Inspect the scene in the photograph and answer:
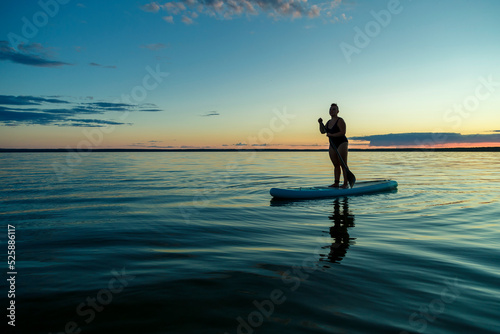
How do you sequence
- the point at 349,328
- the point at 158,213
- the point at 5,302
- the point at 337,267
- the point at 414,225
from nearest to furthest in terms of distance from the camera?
1. the point at 349,328
2. the point at 5,302
3. the point at 337,267
4. the point at 414,225
5. the point at 158,213

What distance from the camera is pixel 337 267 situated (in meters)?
4.06

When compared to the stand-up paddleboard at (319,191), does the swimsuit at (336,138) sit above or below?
above

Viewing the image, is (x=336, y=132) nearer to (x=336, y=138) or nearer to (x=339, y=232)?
(x=336, y=138)

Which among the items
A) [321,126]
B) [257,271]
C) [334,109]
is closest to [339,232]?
[257,271]

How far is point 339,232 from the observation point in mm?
6141

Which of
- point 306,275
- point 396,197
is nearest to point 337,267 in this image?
point 306,275

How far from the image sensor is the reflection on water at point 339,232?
460 centimetres

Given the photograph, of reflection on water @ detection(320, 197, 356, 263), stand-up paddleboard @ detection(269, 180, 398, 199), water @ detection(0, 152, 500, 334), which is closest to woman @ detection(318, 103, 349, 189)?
stand-up paddleboard @ detection(269, 180, 398, 199)

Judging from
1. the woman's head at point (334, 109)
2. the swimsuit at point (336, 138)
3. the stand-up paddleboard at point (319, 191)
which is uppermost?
the woman's head at point (334, 109)

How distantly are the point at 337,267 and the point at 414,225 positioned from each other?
3654 millimetres

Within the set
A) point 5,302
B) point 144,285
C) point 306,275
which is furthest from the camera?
point 306,275

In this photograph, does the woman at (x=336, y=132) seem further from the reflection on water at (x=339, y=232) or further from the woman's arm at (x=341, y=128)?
the reflection on water at (x=339, y=232)

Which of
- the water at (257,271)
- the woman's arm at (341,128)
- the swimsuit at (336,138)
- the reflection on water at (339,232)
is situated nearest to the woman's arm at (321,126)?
the swimsuit at (336,138)

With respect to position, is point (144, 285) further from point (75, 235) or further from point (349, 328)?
point (75, 235)
